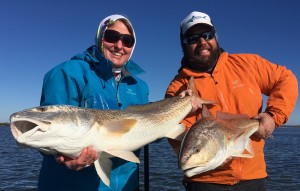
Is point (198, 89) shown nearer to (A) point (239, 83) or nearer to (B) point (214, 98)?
(B) point (214, 98)

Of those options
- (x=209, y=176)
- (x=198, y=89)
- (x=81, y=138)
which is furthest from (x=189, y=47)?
(x=81, y=138)

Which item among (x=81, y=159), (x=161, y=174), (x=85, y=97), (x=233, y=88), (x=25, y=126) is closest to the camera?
(x=25, y=126)

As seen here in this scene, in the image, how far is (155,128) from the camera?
4.79 m

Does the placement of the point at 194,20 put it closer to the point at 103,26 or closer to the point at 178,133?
the point at 103,26

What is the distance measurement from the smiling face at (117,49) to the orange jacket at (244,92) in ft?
3.67

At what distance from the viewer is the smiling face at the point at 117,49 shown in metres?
5.07

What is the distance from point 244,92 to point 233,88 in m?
0.18

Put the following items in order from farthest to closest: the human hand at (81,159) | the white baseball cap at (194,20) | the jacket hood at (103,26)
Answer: the white baseball cap at (194,20)
the jacket hood at (103,26)
the human hand at (81,159)

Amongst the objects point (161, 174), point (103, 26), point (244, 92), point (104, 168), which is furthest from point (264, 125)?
point (161, 174)

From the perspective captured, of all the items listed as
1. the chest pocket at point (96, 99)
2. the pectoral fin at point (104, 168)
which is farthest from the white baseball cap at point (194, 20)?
the pectoral fin at point (104, 168)

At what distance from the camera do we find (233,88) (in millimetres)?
5160

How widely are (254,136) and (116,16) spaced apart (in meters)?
2.95

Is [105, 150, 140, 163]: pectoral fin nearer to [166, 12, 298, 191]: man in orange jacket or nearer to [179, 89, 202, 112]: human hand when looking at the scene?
[166, 12, 298, 191]: man in orange jacket

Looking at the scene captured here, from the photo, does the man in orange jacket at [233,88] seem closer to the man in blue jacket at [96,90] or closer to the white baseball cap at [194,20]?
the white baseball cap at [194,20]
